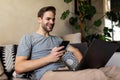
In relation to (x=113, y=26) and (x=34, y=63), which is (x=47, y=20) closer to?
(x=34, y=63)

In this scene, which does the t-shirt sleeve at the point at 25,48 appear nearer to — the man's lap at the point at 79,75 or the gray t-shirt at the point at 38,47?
the gray t-shirt at the point at 38,47

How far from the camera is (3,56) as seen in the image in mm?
2422

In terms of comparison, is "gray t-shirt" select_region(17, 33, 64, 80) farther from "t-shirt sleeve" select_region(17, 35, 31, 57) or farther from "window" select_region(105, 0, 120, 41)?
"window" select_region(105, 0, 120, 41)

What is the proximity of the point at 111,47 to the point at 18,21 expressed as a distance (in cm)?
162

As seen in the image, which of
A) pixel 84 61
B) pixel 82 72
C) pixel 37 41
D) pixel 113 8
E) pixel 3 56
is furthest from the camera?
pixel 113 8

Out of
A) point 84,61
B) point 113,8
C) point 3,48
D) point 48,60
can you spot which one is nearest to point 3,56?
point 3,48

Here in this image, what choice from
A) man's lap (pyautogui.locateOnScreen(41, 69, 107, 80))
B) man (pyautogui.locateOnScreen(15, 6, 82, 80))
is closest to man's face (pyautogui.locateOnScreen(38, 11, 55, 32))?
man (pyautogui.locateOnScreen(15, 6, 82, 80))

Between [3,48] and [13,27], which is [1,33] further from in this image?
[3,48]

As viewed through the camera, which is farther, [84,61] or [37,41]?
[37,41]

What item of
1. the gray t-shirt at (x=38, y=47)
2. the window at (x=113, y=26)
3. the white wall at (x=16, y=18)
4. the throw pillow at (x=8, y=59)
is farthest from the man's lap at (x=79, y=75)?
the window at (x=113, y=26)

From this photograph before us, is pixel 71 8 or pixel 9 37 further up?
pixel 71 8

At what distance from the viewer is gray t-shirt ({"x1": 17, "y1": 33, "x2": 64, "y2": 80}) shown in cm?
191

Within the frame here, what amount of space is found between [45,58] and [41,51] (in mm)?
223

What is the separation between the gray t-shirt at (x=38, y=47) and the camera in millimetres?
1912
